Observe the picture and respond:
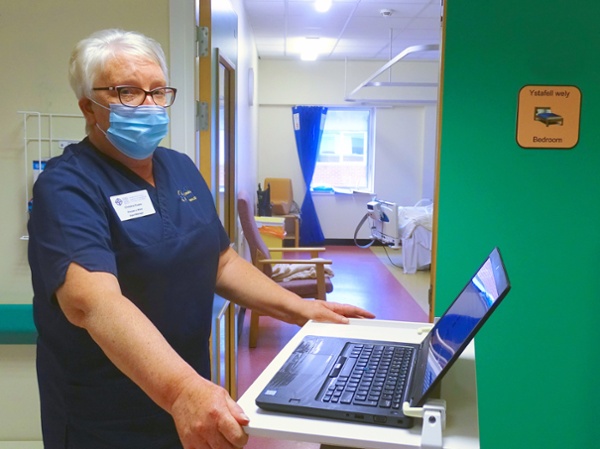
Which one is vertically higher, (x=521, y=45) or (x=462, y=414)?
(x=521, y=45)

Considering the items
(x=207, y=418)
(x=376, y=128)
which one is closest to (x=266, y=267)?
(x=207, y=418)

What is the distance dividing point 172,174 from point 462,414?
2.76 ft

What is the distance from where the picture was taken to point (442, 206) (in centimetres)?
210

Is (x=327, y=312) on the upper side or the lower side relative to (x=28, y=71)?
lower

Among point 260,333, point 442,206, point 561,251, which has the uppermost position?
point 442,206

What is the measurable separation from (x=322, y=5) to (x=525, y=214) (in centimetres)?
353

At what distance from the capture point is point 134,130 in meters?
1.17

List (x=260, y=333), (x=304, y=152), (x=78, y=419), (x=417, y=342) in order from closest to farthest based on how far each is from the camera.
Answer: (x=417, y=342) < (x=78, y=419) < (x=260, y=333) < (x=304, y=152)

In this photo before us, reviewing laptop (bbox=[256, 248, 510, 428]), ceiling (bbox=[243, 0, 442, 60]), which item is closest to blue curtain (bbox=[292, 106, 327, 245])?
ceiling (bbox=[243, 0, 442, 60])

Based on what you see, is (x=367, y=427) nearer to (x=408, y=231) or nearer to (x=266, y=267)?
(x=266, y=267)

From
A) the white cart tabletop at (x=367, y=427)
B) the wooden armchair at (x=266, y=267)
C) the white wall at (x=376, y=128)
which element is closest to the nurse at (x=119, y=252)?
the white cart tabletop at (x=367, y=427)

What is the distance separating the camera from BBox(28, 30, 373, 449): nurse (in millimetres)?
979

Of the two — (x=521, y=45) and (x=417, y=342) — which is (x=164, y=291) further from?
(x=521, y=45)

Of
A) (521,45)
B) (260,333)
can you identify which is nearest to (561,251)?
(521,45)
